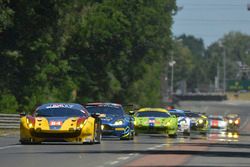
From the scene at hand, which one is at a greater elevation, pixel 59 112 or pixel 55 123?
pixel 59 112

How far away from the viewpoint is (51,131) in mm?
27047

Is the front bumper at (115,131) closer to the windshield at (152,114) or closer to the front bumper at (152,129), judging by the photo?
the front bumper at (152,129)

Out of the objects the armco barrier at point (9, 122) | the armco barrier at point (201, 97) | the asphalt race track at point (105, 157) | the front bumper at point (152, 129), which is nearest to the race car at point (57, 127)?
the asphalt race track at point (105, 157)

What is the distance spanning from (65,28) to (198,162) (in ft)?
152

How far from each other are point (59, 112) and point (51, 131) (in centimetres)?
132

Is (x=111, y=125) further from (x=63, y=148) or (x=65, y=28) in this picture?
(x=65, y=28)

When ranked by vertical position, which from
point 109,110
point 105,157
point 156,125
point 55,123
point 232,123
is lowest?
point 105,157

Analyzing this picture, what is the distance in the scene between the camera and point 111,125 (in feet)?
109

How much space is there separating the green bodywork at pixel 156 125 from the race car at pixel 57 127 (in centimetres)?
1095

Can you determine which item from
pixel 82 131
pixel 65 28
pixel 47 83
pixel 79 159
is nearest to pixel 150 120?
pixel 82 131

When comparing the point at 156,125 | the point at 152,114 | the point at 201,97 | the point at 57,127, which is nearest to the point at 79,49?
the point at 152,114

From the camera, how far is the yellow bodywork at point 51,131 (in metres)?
27.1

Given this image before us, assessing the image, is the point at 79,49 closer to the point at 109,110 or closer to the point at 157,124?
the point at 157,124

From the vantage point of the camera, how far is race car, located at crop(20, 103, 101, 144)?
88.9 ft
